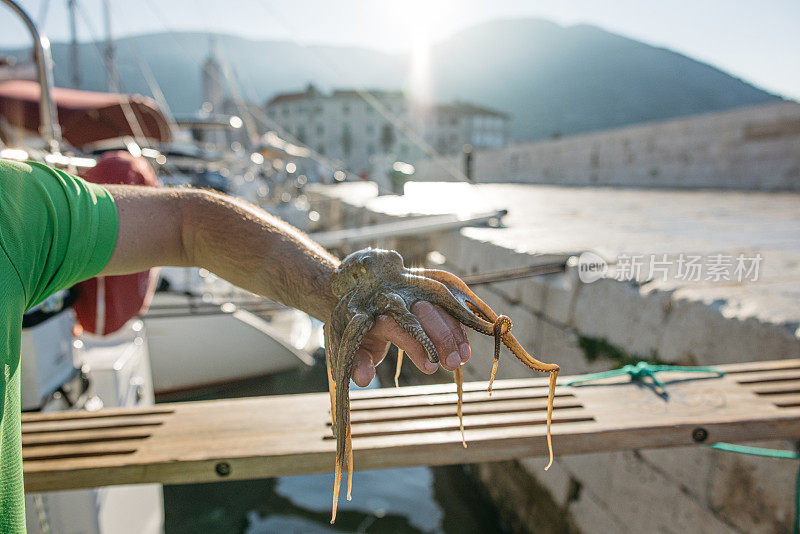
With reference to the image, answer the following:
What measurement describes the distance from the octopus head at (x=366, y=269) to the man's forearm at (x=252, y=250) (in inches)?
5.2

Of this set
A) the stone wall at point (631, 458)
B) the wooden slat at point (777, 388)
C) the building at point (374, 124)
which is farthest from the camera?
the building at point (374, 124)

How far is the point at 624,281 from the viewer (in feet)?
10.2

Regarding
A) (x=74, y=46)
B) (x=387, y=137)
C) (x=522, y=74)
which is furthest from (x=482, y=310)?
(x=522, y=74)

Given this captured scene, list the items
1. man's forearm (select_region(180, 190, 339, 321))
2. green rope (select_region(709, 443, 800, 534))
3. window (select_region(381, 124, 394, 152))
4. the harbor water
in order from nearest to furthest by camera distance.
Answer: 1. man's forearm (select_region(180, 190, 339, 321))
2. green rope (select_region(709, 443, 800, 534))
3. the harbor water
4. window (select_region(381, 124, 394, 152))

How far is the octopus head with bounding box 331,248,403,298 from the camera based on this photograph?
103cm

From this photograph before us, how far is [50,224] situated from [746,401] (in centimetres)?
225

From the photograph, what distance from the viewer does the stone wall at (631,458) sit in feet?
7.25

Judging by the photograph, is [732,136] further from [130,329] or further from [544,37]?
[544,37]

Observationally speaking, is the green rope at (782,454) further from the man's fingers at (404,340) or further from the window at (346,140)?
the window at (346,140)

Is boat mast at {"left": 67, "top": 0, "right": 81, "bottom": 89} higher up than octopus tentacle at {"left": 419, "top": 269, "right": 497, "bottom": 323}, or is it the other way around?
boat mast at {"left": 67, "top": 0, "right": 81, "bottom": 89}

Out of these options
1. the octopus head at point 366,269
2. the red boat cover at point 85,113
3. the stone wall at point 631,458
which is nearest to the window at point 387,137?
A: the red boat cover at point 85,113

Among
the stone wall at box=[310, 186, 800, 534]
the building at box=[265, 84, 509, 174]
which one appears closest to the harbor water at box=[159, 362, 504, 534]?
the stone wall at box=[310, 186, 800, 534]

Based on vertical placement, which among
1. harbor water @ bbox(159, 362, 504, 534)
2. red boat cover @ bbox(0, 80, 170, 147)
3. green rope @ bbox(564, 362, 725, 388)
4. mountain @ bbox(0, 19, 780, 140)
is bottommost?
harbor water @ bbox(159, 362, 504, 534)

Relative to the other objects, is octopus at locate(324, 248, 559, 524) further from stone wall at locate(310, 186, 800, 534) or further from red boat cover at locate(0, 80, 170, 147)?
red boat cover at locate(0, 80, 170, 147)
